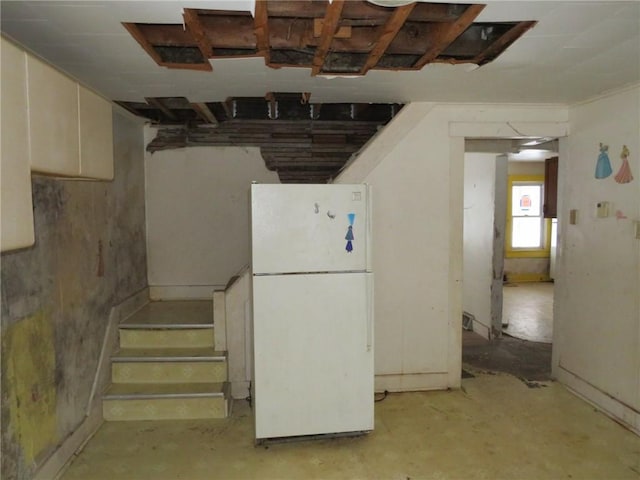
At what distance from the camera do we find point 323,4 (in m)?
1.76

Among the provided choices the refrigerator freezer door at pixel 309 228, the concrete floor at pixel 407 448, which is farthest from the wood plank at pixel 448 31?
the concrete floor at pixel 407 448

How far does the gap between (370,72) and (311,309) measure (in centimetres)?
147

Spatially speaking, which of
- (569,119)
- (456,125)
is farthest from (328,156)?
(569,119)

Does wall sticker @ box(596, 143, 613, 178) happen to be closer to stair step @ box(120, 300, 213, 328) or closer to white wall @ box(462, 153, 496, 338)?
→ white wall @ box(462, 153, 496, 338)

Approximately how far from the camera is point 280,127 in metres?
3.89

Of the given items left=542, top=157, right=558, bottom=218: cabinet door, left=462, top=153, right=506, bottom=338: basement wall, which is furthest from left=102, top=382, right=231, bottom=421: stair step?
left=542, top=157, right=558, bottom=218: cabinet door

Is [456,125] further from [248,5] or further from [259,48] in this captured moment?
[248,5]

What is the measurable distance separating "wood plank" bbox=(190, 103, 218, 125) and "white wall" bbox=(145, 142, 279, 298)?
0.55m

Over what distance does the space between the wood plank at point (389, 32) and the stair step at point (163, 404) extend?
2414mm

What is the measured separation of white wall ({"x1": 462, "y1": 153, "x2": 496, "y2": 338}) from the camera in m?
4.91

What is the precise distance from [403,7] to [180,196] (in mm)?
3142

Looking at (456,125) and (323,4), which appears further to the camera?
(456,125)

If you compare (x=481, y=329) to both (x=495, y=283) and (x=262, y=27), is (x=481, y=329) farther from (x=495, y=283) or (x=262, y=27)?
(x=262, y=27)

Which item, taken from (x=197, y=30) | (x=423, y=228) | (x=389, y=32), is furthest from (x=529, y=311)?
(x=197, y=30)
